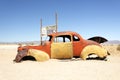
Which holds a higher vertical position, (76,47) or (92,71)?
(76,47)

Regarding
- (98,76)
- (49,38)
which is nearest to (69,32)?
(49,38)

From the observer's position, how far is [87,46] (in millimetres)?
11875

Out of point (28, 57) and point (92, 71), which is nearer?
point (92, 71)

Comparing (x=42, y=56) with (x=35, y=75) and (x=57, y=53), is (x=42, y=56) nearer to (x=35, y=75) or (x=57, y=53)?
(x=57, y=53)

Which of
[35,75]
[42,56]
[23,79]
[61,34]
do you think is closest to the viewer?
[23,79]

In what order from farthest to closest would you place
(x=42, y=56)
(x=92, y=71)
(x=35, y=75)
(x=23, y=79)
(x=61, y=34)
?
(x=61, y=34) → (x=42, y=56) → (x=92, y=71) → (x=35, y=75) → (x=23, y=79)

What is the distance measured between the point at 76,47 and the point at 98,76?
4496 mm

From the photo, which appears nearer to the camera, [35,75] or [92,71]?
[35,75]

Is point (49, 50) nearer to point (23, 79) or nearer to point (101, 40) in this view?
point (101, 40)

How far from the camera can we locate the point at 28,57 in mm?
12445

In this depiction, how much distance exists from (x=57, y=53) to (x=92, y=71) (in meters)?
3.86

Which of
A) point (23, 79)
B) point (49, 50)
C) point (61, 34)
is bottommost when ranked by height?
point (23, 79)

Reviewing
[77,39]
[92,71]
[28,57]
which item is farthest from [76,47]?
[92,71]

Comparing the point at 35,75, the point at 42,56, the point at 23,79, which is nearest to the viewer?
the point at 23,79
